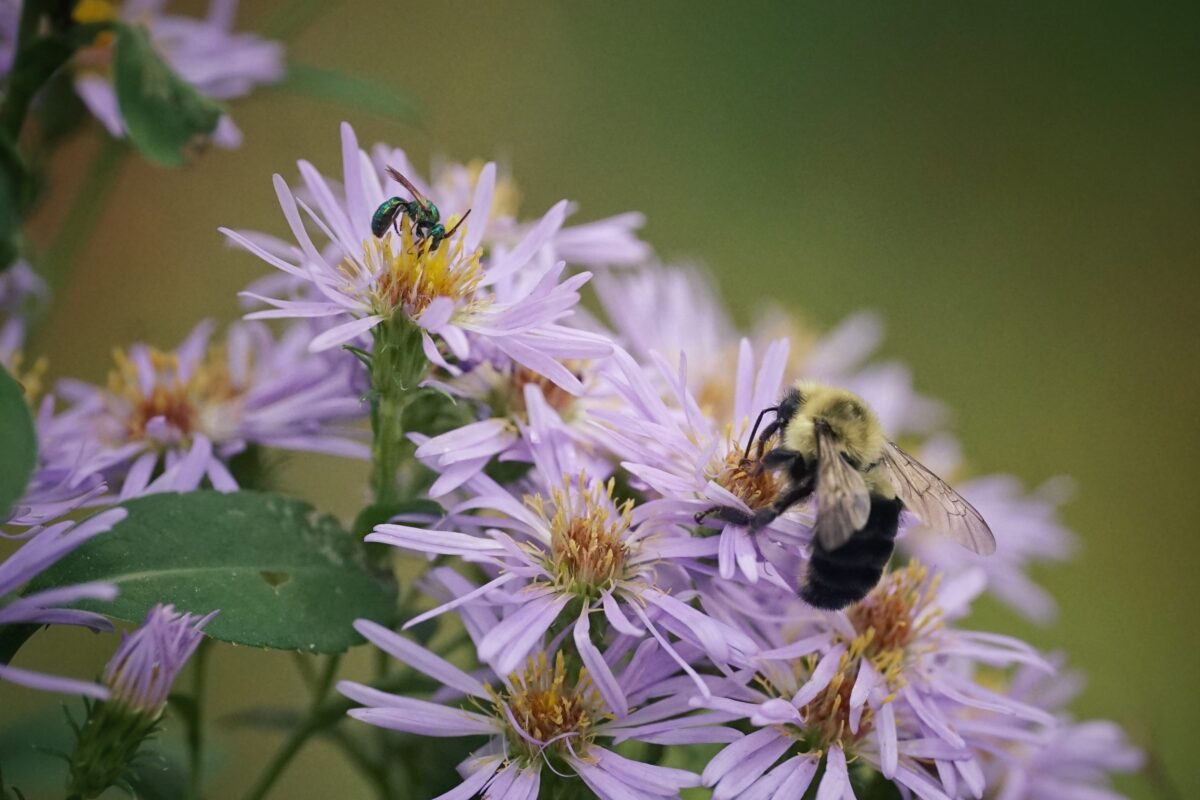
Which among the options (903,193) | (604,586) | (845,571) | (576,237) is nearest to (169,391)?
(576,237)

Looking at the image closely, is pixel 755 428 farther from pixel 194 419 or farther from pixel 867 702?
pixel 194 419

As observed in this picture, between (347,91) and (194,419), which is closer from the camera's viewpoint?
(194,419)

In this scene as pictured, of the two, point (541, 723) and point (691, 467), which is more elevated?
point (691, 467)

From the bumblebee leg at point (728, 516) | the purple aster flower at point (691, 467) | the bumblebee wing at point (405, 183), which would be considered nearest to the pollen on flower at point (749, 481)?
the purple aster flower at point (691, 467)

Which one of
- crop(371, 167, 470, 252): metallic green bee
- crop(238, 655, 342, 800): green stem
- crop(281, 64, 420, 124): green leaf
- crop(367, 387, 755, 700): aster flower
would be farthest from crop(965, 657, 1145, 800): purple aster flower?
crop(281, 64, 420, 124): green leaf

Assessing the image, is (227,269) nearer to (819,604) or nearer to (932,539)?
(932,539)

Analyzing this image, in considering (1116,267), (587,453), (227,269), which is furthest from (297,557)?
(1116,267)
